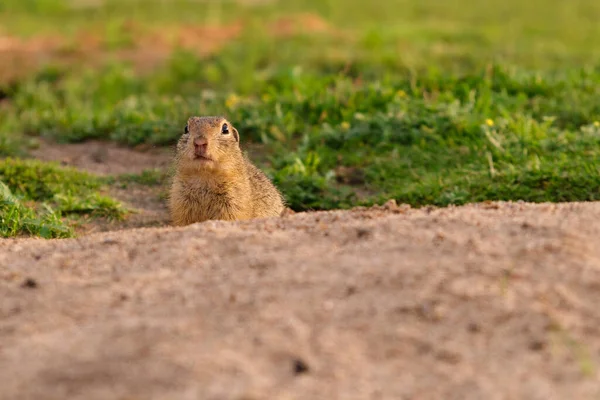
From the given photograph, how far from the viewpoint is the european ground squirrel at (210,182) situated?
6.01 meters

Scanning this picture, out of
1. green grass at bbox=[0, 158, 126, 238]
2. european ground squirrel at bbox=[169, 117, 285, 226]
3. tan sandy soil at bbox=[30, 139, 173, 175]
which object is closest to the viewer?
green grass at bbox=[0, 158, 126, 238]

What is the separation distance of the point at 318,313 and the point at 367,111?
4.65 meters

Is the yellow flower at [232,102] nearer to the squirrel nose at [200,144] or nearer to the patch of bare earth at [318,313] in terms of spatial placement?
the squirrel nose at [200,144]

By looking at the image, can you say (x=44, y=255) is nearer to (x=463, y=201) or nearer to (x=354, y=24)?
(x=463, y=201)

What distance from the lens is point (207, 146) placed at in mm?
5922

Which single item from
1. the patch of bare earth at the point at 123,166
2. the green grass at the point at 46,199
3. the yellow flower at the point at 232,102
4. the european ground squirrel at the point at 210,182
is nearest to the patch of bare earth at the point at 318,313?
the green grass at the point at 46,199

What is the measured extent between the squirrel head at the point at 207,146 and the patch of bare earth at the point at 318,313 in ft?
5.08

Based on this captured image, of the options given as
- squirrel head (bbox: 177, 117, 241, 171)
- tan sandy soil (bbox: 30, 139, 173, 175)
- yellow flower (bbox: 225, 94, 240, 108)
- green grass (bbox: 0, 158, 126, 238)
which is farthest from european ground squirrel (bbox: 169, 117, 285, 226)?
yellow flower (bbox: 225, 94, 240, 108)

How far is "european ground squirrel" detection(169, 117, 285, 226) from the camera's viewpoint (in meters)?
6.01

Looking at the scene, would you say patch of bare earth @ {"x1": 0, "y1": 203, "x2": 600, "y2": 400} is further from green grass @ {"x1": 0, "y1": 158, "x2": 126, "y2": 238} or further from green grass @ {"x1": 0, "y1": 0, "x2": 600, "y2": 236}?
green grass @ {"x1": 0, "y1": 0, "x2": 600, "y2": 236}

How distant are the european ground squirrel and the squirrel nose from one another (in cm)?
4

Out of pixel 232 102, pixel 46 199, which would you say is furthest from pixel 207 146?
pixel 232 102

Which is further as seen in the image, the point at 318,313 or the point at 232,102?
the point at 232,102

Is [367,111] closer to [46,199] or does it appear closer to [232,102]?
[232,102]
